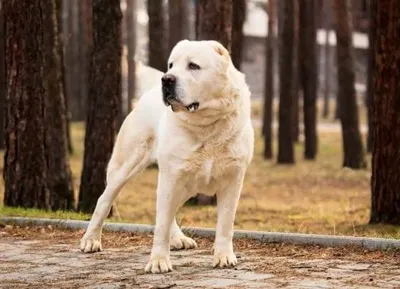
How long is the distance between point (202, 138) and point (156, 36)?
16.3m

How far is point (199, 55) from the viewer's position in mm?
7480

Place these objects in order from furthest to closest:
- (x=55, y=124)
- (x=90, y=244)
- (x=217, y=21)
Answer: (x=55, y=124), (x=217, y=21), (x=90, y=244)

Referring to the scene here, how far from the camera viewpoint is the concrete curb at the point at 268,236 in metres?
8.49

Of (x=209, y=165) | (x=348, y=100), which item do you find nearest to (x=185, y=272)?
(x=209, y=165)

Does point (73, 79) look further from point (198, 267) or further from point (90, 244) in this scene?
point (198, 267)

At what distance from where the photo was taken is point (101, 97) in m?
14.2

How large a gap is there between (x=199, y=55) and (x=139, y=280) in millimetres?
1754

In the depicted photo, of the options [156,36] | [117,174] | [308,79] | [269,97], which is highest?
[156,36]

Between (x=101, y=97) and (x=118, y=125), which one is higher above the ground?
(x=101, y=97)

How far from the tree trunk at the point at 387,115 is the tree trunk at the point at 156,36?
11343mm

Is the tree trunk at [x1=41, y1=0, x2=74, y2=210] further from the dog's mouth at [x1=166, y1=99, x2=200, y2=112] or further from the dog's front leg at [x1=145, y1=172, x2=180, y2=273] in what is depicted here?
the dog's mouth at [x1=166, y1=99, x2=200, y2=112]

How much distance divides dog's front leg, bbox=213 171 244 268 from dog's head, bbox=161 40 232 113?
76cm

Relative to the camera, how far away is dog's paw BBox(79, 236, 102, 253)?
8945 millimetres

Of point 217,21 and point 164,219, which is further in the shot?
point 217,21
